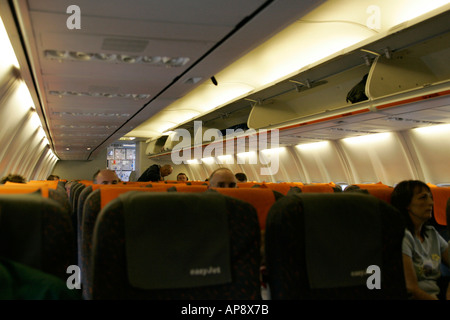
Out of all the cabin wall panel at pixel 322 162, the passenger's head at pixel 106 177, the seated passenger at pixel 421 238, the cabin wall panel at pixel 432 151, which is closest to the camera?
the seated passenger at pixel 421 238

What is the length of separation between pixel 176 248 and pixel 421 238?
223 centimetres

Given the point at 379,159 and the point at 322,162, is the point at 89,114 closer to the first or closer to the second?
the point at 322,162

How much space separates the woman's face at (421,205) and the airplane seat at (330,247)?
1.18 m

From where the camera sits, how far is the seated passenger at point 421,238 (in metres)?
2.92

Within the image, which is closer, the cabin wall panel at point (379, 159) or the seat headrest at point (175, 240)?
the seat headrest at point (175, 240)

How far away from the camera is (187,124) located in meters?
15.8

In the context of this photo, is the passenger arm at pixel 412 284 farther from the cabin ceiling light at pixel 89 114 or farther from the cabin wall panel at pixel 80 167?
the cabin wall panel at pixel 80 167

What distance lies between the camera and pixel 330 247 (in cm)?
194

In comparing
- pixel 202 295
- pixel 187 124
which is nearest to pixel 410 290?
pixel 202 295

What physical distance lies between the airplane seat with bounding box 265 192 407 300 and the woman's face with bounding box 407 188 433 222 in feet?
3.87

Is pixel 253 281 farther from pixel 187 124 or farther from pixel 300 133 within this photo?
pixel 187 124

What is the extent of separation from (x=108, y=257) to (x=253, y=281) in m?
0.68

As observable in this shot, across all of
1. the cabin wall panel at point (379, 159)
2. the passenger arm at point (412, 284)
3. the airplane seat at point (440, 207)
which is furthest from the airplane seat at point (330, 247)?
the cabin wall panel at point (379, 159)
